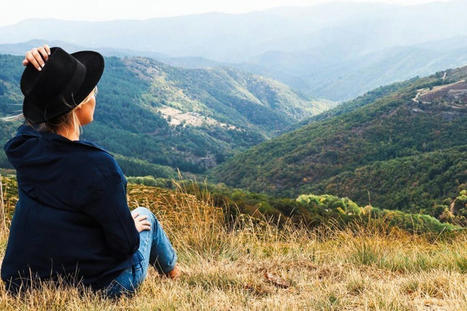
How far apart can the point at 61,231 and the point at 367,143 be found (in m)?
92.0

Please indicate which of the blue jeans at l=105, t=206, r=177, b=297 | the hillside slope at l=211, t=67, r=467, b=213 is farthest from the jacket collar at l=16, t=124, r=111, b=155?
the hillside slope at l=211, t=67, r=467, b=213

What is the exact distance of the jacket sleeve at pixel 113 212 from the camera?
6.89 feet

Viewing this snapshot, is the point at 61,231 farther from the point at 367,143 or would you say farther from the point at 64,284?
the point at 367,143

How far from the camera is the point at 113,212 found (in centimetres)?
216

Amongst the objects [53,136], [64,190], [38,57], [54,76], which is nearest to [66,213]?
[64,190]

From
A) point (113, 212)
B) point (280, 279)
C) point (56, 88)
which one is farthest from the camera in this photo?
point (280, 279)

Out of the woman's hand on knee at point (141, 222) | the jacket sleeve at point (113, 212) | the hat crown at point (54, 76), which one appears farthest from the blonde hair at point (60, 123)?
the woman's hand on knee at point (141, 222)

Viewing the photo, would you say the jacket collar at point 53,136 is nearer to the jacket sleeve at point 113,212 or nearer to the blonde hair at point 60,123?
the blonde hair at point 60,123

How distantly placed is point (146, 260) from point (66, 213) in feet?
2.29

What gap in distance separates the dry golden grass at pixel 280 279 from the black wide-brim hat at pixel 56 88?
0.99 meters

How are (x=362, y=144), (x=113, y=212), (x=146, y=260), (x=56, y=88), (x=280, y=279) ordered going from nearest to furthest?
(x=56, y=88) < (x=113, y=212) < (x=146, y=260) < (x=280, y=279) < (x=362, y=144)

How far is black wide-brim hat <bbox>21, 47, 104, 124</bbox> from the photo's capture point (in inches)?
80.7

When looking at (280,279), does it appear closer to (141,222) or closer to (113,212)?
(141,222)

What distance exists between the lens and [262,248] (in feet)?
13.4
